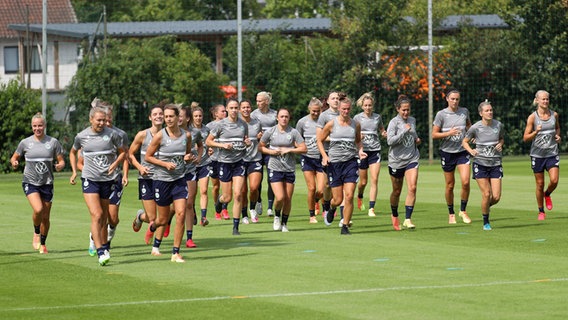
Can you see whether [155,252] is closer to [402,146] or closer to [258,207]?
[402,146]

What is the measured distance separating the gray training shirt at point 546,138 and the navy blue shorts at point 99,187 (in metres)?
8.70

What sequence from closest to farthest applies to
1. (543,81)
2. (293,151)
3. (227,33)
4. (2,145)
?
(293,151), (2,145), (543,81), (227,33)

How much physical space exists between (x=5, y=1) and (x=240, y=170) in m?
51.9

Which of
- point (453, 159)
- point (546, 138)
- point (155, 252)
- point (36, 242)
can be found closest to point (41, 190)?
point (36, 242)

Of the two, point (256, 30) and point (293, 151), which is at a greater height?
point (256, 30)

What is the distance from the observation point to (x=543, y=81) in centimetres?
4419

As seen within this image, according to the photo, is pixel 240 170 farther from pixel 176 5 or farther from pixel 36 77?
pixel 176 5

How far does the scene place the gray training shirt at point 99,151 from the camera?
16266mm

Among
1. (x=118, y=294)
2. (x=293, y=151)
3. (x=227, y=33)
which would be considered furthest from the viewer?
(x=227, y=33)

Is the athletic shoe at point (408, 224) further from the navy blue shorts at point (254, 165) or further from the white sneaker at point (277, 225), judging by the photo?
the navy blue shorts at point (254, 165)

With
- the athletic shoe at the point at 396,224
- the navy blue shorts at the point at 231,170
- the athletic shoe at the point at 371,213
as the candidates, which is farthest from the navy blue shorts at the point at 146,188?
the athletic shoe at the point at 371,213

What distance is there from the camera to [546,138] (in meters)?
22.1

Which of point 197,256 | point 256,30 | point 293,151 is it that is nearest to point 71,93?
point 256,30

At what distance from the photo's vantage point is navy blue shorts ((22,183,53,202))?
58.5ft
